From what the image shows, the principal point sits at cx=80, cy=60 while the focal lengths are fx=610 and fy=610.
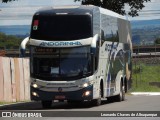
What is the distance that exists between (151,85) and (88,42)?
31.6 metres

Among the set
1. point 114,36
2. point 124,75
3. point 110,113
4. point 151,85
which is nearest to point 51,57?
point 114,36

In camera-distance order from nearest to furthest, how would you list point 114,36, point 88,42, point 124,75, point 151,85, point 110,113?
1. point 110,113
2. point 88,42
3. point 114,36
4. point 124,75
5. point 151,85

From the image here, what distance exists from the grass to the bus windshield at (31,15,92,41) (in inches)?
1077

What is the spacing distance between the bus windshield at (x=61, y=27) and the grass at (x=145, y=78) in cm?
2736

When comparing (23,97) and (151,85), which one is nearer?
(23,97)

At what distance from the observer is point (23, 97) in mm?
33969

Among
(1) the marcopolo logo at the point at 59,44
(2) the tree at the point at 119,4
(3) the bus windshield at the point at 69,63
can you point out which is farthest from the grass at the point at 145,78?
(1) the marcopolo logo at the point at 59,44

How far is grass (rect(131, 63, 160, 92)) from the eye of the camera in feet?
169

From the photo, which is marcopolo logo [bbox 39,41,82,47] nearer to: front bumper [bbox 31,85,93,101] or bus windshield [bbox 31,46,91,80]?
bus windshield [bbox 31,46,91,80]

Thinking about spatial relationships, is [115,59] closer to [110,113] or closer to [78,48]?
[78,48]

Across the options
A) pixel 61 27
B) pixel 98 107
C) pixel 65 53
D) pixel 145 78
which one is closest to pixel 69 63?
pixel 65 53

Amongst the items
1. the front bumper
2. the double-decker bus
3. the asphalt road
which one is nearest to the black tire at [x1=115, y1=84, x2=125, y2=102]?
the asphalt road

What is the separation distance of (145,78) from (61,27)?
137 feet

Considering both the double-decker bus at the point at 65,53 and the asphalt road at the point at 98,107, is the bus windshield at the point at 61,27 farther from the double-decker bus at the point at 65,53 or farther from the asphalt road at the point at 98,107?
the asphalt road at the point at 98,107
